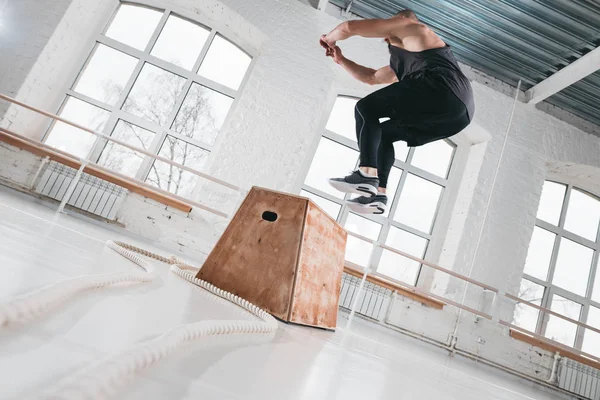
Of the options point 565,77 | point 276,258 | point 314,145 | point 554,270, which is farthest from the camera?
point 554,270

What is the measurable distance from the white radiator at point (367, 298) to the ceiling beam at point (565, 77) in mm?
3763

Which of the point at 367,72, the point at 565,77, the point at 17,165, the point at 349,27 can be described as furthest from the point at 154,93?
the point at 565,77

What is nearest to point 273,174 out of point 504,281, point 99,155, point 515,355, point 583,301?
point 99,155

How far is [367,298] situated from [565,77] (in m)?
4.06

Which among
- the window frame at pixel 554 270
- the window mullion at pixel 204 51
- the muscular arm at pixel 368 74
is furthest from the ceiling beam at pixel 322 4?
the window frame at pixel 554 270

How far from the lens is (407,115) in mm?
1586

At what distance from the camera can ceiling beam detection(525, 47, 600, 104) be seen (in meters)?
4.30

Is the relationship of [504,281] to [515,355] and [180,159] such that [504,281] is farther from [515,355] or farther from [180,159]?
[180,159]

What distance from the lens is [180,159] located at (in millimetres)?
5008

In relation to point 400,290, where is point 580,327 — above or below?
above

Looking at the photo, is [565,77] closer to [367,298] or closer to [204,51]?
[367,298]

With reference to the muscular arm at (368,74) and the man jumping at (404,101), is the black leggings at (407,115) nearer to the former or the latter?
the man jumping at (404,101)

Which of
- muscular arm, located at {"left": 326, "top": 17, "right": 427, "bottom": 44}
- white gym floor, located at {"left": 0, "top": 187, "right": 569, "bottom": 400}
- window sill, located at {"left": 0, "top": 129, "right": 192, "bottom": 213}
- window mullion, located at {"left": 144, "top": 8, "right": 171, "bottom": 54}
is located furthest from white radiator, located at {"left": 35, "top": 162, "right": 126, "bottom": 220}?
muscular arm, located at {"left": 326, "top": 17, "right": 427, "bottom": 44}

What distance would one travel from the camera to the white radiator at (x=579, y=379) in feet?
14.9
